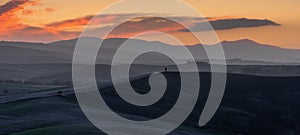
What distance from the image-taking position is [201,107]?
76.7 metres

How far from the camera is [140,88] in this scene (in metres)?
84.0

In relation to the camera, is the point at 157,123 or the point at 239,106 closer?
the point at 157,123

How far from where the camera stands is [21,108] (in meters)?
54.7

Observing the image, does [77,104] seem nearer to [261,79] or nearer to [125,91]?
[125,91]

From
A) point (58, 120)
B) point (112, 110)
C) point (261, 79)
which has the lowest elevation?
point (261, 79)

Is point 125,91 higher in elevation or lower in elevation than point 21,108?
lower

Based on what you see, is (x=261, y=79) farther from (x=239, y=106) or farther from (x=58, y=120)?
(x=58, y=120)

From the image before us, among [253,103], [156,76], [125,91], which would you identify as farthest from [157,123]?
[156,76]

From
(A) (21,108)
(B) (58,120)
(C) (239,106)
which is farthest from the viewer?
(C) (239,106)

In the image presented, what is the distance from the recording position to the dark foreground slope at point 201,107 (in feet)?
157

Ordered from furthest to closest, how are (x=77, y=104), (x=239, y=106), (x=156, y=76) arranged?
(x=156, y=76) < (x=239, y=106) < (x=77, y=104)

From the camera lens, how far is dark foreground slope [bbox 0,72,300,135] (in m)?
47.8

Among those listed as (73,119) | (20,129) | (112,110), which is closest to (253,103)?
(112,110)

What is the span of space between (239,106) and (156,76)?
18.0 m
